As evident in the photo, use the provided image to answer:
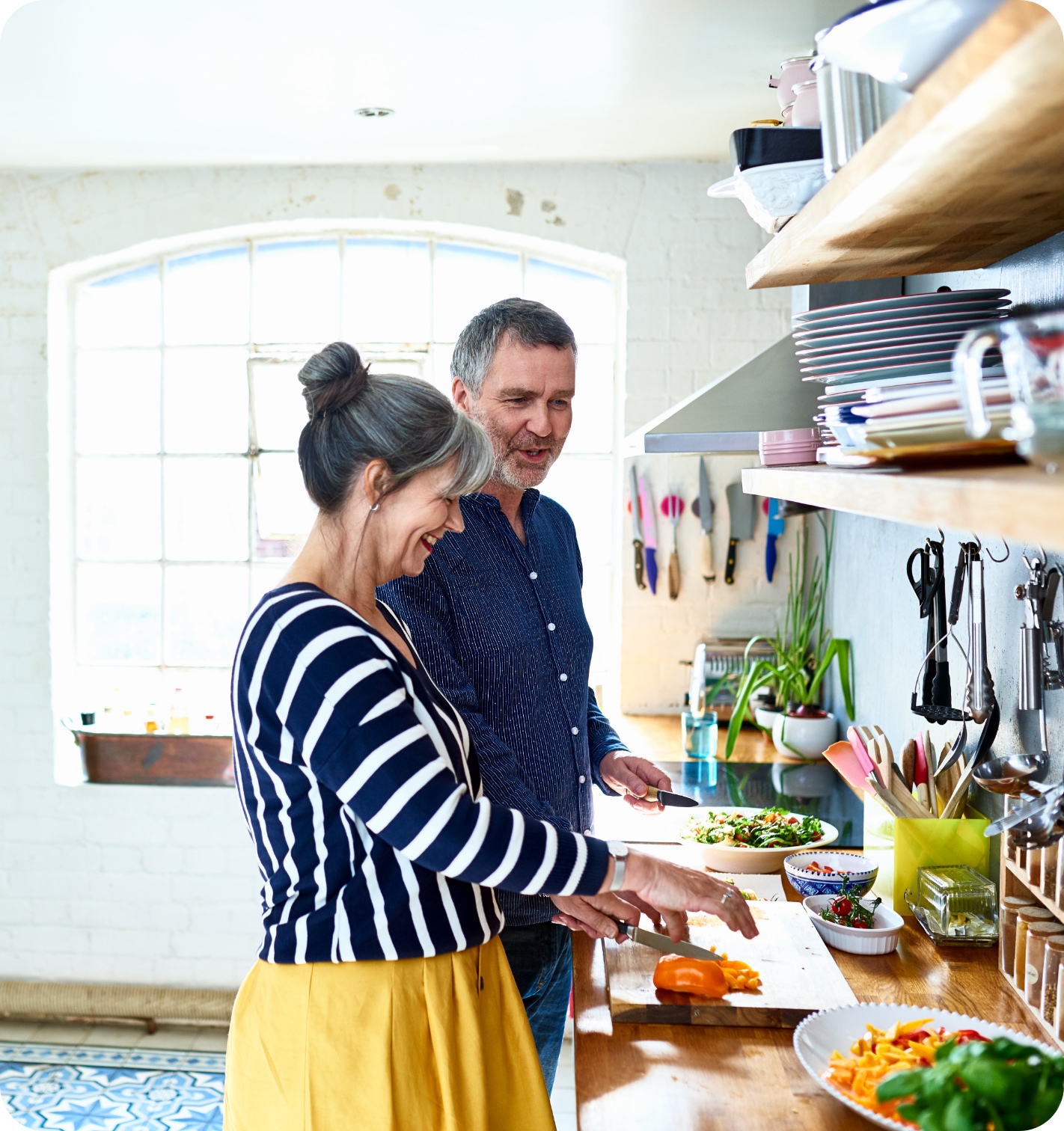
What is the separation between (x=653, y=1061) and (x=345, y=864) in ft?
1.49

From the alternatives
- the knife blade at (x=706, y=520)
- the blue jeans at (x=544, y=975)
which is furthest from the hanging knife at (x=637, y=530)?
the blue jeans at (x=544, y=975)

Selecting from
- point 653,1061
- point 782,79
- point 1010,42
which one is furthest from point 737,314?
point 1010,42

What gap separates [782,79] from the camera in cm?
156

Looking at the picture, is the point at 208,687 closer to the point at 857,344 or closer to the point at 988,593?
the point at 988,593

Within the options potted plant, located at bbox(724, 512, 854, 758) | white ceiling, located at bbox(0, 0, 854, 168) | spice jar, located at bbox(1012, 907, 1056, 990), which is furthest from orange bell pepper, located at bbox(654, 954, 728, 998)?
white ceiling, located at bbox(0, 0, 854, 168)

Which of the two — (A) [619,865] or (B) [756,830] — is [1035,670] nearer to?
(A) [619,865]

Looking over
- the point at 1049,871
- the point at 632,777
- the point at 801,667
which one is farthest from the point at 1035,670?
the point at 801,667

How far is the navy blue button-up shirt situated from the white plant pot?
53.2 inches

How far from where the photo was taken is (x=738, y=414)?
2008 millimetres

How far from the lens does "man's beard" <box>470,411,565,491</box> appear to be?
1.94 m

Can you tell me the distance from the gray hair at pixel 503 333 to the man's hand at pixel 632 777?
72 cm

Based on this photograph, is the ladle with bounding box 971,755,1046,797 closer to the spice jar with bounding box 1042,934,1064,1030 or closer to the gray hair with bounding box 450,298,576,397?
the spice jar with bounding box 1042,934,1064,1030

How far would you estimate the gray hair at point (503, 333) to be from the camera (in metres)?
1.92

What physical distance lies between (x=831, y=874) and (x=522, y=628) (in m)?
0.66
